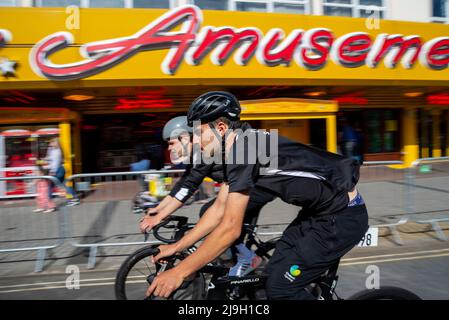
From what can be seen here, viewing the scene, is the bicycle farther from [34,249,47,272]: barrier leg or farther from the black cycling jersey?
[34,249,47,272]: barrier leg

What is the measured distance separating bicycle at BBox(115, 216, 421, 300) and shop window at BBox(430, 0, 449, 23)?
14.6 meters

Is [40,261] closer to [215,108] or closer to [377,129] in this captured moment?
[215,108]

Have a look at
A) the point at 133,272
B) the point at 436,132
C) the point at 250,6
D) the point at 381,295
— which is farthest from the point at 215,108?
the point at 436,132

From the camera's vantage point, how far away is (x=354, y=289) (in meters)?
4.02

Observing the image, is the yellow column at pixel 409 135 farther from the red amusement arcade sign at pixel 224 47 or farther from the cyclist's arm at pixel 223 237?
the cyclist's arm at pixel 223 237

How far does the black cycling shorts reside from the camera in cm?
212

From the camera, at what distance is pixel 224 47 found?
33.2 feet

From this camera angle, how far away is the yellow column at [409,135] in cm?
1559

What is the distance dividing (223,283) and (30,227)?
387cm

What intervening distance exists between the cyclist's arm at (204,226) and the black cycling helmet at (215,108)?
0.61 m

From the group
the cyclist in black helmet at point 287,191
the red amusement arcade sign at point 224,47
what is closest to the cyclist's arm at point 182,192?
the cyclist in black helmet at point 287,191

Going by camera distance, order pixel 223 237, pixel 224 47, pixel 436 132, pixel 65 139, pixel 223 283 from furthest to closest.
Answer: pixel 436 132 < pixel 65 139 < pixel 224 47 < pixel 223 283 < pixel 223 237
